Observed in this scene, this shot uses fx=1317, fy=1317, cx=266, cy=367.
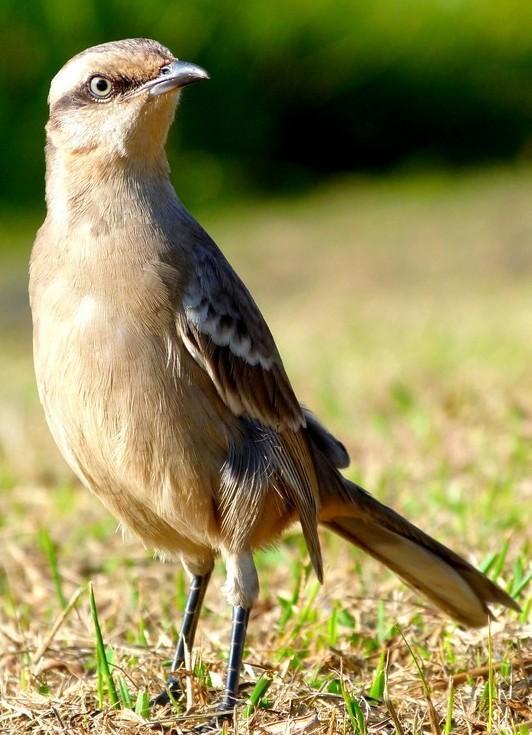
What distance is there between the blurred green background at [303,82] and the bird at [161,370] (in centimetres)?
980

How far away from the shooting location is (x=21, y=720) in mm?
3455

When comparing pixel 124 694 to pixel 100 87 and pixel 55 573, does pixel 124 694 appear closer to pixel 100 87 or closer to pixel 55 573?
pixel 55 573

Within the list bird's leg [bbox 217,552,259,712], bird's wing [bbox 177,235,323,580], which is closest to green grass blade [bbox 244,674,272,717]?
bird's leg [bbox 217,552,259,712]

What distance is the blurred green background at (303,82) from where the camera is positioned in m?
13.6

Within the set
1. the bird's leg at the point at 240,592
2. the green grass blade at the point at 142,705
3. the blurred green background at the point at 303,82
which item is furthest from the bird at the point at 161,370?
the blurred green background at the point at 303,82

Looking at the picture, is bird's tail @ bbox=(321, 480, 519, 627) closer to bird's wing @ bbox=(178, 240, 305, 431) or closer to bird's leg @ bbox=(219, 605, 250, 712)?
bird's wing @ bbox=(178, 240, 305, 431)

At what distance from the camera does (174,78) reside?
3.86m

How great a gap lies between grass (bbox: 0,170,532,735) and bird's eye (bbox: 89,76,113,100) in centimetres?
146

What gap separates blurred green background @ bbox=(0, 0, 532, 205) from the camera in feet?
44.7

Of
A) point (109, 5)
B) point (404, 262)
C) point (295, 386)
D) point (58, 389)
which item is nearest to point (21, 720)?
point (58, 389)

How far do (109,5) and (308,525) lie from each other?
10.7m

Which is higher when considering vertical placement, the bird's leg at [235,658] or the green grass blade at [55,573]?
the green grass blade at [55,573]

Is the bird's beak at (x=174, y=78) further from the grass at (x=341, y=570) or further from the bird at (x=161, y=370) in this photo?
the grass at (x=341, y=570)

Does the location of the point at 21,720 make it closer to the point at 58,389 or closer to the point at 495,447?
the point at 58,389
